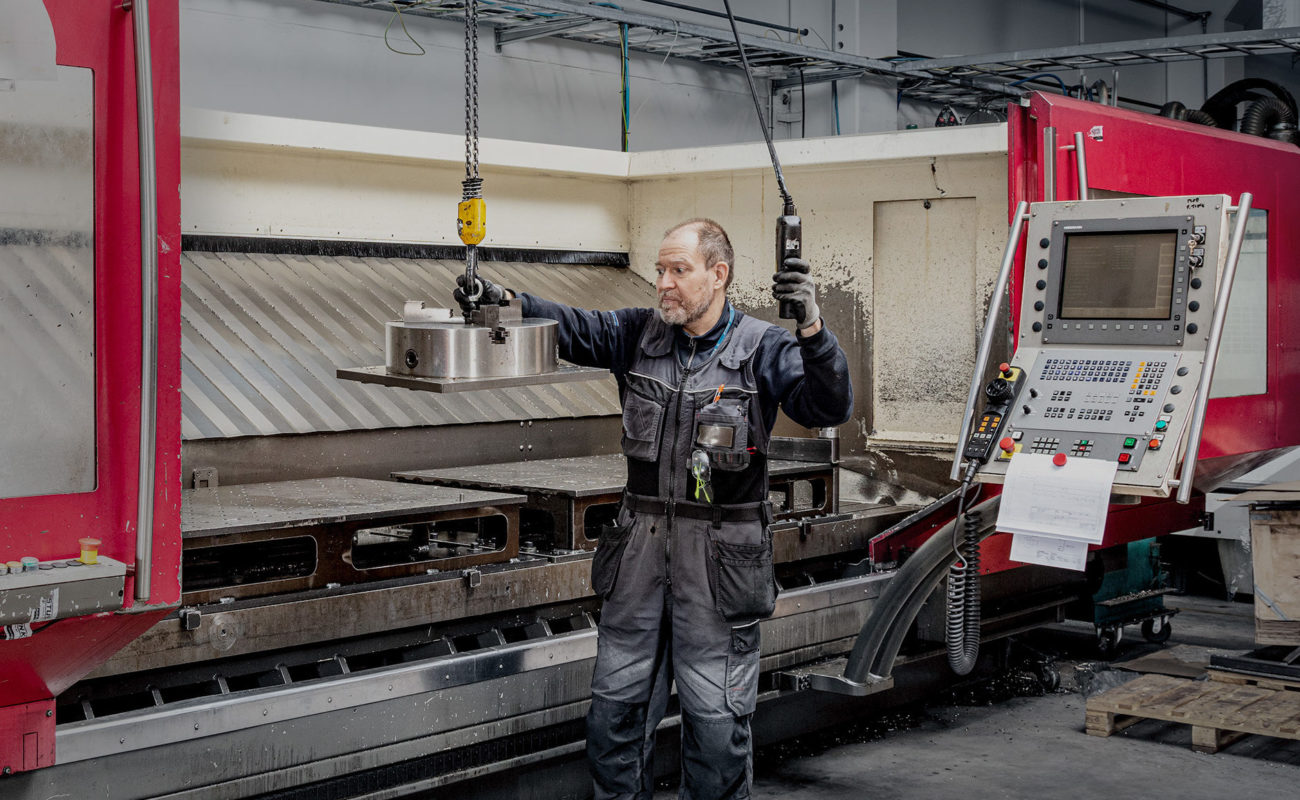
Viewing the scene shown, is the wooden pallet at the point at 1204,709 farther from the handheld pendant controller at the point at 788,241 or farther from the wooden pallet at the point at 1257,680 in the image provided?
the handheld pendant controller at the point at 788,241

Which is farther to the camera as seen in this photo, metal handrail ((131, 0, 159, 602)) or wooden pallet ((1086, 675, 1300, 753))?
wooden pallet ((1086, 675, 1300, 753))

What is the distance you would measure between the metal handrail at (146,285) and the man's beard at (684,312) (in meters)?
1.33

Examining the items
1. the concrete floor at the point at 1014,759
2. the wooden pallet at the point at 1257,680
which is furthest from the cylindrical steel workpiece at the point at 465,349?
the wooden pallet at the point at 1257,680

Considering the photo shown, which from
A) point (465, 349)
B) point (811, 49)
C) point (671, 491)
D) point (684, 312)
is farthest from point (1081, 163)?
point (811, 49)

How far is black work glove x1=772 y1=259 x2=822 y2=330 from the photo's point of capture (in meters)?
2.85

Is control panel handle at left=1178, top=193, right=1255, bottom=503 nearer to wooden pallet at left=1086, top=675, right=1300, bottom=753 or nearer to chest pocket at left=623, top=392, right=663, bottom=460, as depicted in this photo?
chest pocket at left=623, top=392, right=663, bottom=460

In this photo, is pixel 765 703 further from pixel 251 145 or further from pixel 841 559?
pixel 251 145

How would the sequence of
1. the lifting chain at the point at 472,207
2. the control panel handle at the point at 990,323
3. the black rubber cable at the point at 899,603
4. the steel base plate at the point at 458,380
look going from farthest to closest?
the control panel handle at the point at 990,323 < the black rubber cable at the point at 899,603 < the lifting chain at the point at 472,207 < the steel base plate at the point at 458,380

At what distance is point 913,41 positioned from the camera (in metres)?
10.3

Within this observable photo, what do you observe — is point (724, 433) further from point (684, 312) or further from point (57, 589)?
point (57, 589)

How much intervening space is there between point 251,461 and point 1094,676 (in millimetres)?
3331

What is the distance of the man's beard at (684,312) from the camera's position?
10.3 feet

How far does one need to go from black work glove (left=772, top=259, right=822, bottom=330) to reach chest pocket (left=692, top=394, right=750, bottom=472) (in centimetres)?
30

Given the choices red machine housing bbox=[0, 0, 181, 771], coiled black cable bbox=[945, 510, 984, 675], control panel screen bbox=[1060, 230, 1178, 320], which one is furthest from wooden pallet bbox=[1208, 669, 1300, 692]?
red machine housing bbox=[0, 0, 181, 771]
